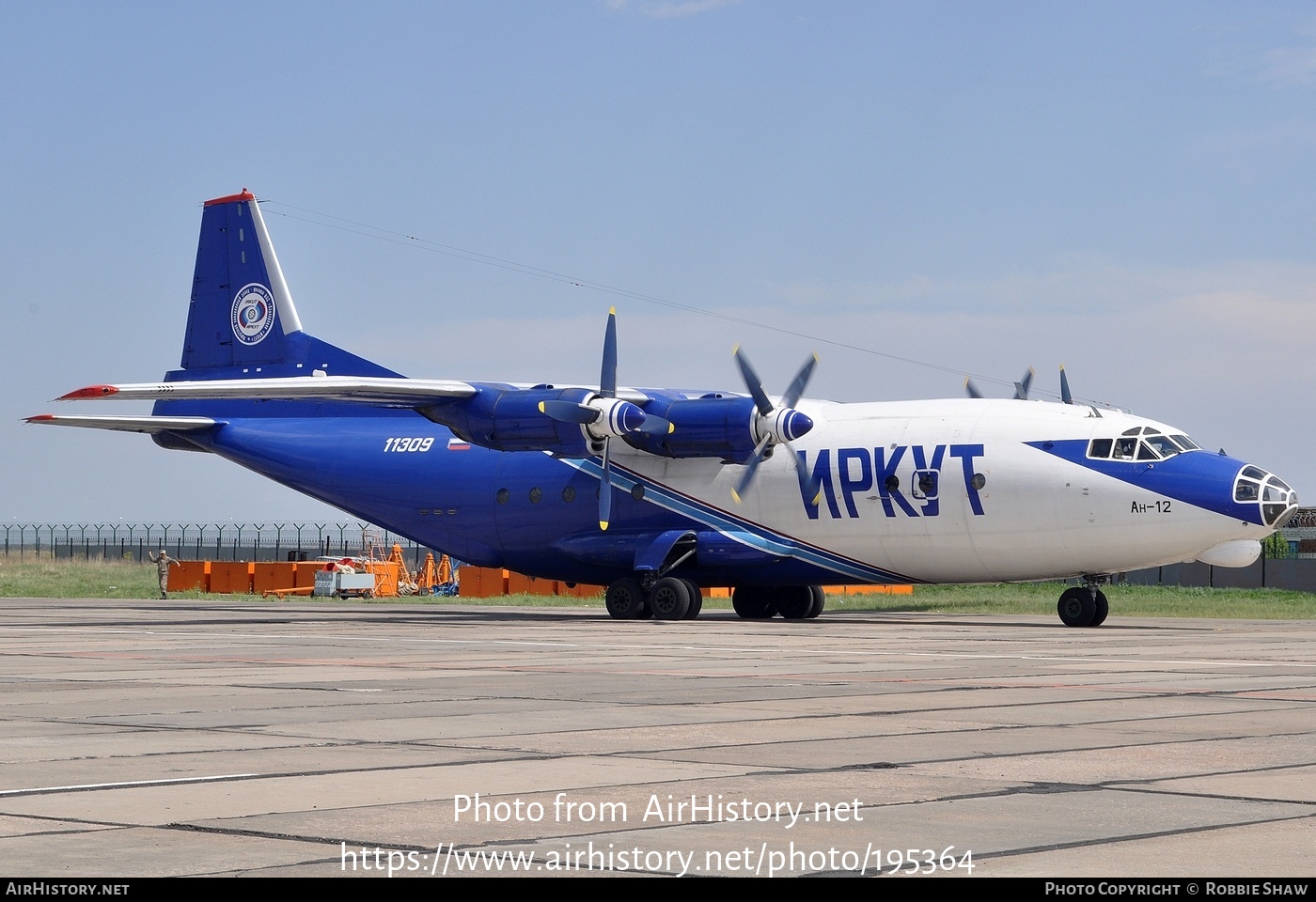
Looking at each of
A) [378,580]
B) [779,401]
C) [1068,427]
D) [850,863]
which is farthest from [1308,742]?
[378,580]

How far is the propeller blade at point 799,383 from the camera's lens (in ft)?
101

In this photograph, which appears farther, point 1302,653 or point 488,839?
point 1302,653

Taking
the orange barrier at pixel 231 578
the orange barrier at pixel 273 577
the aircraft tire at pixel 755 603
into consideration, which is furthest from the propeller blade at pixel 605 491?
the orange barrier at pixel 231 578

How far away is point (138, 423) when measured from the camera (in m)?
36.2

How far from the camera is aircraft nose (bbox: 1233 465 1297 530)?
89.0 ft

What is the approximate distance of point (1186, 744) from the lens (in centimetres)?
1059

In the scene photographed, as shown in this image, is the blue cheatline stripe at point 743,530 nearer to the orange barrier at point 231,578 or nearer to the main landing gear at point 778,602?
the main landing gear at point 778,602

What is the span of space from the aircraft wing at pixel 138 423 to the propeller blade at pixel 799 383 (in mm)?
14963

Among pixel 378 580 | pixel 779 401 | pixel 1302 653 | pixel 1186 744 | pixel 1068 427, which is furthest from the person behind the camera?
pixel 378 580

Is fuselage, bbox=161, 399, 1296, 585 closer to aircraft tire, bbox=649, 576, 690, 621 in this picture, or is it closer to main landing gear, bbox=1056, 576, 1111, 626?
main landing gear, bbox=1056, 576, 1111, 626

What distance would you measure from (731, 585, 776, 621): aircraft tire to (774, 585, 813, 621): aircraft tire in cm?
20

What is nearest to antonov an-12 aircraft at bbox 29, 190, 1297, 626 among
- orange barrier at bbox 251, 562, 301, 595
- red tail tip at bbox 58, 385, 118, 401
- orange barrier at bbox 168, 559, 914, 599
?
red tail tip at bbox 58, 385, 118, 401
